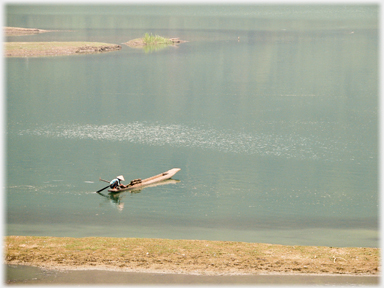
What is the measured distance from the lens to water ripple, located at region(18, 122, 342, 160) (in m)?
58.3

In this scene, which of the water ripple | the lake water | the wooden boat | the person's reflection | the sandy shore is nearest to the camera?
the sandy shore

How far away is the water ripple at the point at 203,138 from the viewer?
58344mm

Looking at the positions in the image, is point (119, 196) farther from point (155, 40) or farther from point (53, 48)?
point (155, 40)

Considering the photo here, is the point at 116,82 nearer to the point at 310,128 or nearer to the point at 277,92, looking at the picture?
the point at 277,92

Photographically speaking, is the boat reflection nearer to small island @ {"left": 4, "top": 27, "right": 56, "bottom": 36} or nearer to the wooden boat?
the wooden boat

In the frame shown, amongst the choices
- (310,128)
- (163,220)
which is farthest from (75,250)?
(310,128)

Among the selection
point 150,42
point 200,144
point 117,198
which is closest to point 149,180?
point 117,198

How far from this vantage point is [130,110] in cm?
7569

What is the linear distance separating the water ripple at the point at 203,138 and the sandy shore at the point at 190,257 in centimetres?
2659

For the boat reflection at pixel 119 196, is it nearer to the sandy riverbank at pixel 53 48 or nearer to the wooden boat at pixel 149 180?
the wooden boat at pixel 149 180

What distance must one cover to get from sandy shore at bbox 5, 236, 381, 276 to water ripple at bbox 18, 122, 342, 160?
2659 centimetres

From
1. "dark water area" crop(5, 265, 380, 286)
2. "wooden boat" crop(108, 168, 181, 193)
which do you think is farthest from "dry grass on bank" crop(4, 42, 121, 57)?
"dark water area" crop(5, 265, 380, 286)

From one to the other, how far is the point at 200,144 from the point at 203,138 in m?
2.55

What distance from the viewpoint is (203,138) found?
6291 centimetres
